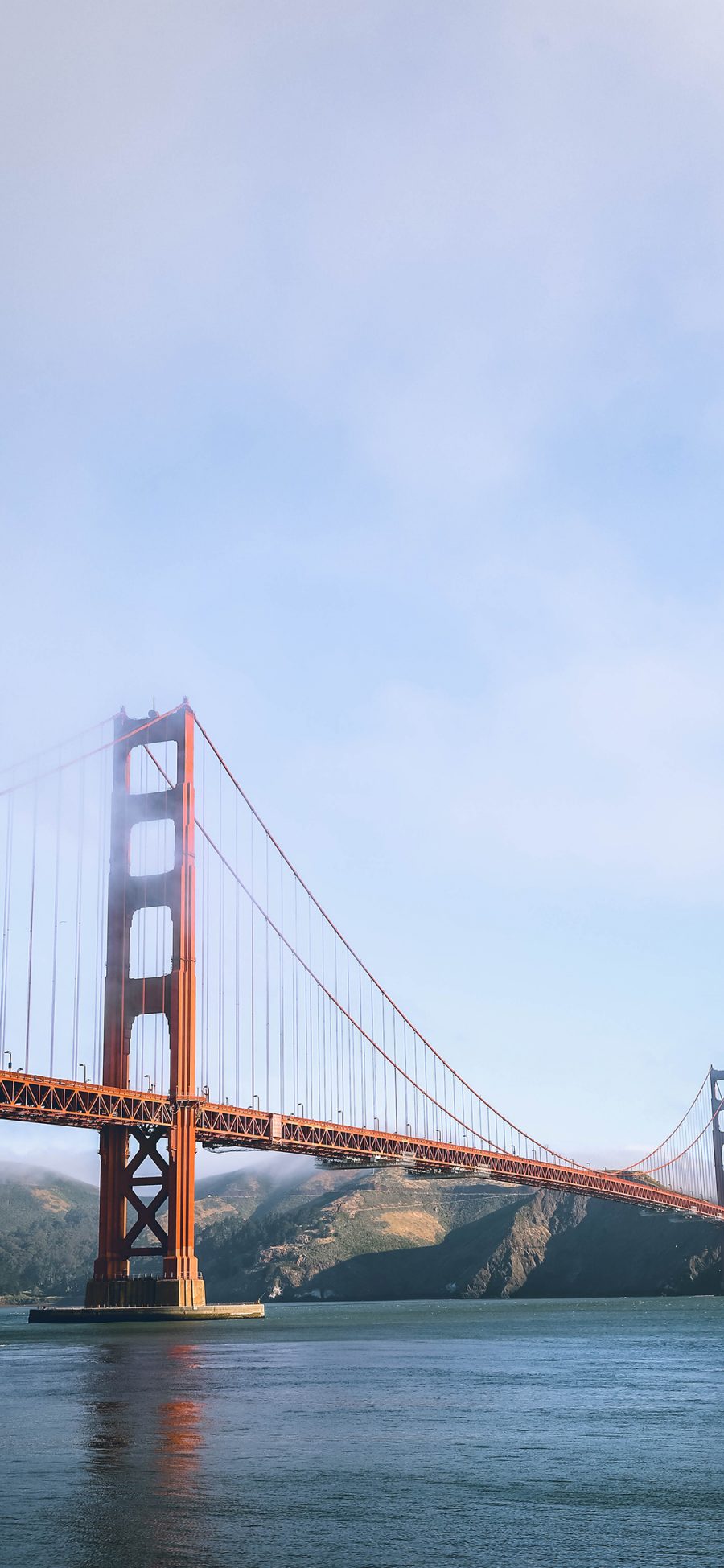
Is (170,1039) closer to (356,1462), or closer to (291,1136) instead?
(291,1136)

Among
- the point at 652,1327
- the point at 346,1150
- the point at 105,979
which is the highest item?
the point at 105,979

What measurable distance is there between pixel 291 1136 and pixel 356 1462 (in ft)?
170

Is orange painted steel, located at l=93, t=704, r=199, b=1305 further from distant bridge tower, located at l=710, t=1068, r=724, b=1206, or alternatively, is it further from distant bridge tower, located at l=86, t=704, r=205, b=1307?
distant bridge tower, located at l=710, t=1068, r=724, b=1206

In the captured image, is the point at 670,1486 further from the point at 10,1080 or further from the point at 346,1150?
the point at 346,1150

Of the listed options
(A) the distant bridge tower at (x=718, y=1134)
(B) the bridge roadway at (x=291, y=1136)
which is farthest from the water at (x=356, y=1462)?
(A) the distant bridge tower at (x=718, y=1134)

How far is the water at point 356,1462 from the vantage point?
53.4ft

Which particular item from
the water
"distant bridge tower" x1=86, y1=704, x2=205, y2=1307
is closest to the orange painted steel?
"distant bridge tower" x1=86, y1=704, x2=205, y2=1307

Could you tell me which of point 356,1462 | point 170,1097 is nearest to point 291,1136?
point 170,1097

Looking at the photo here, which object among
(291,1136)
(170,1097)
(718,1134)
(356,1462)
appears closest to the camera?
(356,1462)

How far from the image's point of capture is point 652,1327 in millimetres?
77625

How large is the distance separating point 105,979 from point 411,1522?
50042mm

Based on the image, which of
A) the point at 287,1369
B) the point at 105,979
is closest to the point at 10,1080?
the point at 105,979

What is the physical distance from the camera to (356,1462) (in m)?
22.7

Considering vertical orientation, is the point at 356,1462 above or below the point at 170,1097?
below
